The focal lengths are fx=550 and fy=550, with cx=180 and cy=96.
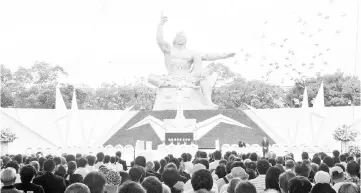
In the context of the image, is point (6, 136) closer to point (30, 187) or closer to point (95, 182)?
point (30, 187)

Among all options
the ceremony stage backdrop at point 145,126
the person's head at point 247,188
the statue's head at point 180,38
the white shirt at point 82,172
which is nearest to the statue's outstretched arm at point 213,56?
the statue's head at point 180,38

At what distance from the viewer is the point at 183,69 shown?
3884 centimetres

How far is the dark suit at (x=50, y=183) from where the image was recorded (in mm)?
7270

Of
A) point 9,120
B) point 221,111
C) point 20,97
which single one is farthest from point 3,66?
point 221,111

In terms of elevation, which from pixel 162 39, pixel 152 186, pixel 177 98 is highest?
pixel 162 39

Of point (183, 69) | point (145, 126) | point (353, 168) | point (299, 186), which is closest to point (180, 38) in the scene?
point (183, 69)

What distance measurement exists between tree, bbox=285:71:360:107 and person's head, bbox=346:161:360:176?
40.7 m

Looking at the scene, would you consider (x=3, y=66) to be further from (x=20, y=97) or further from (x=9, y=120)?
(x=9, y=120)

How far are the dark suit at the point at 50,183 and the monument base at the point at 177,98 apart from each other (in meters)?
30.0

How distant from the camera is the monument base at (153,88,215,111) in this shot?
37.6m

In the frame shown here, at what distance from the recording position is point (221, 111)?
3453cm

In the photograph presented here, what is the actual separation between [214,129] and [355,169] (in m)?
24.9

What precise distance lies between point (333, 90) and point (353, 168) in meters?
43.8

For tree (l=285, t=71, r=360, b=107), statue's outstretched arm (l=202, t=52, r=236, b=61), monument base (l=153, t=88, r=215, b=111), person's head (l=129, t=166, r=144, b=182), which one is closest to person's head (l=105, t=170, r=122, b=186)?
person's head (l=129, t=166, r=144, b=182)
